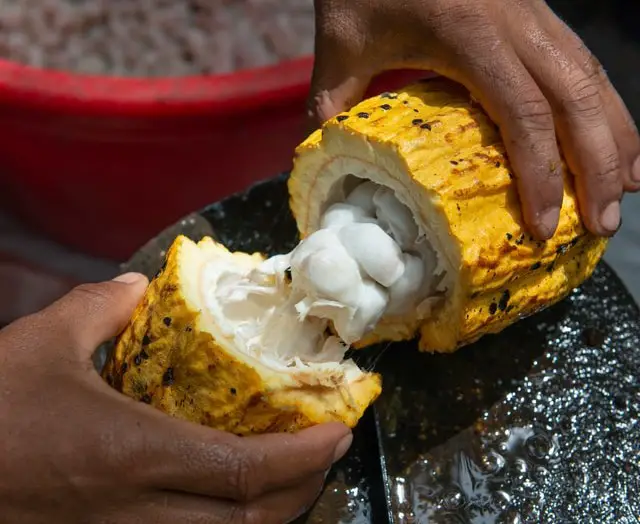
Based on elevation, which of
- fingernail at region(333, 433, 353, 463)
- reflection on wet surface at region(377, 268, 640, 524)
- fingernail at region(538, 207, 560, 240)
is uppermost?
fingernail at region(538, 207, 560, 240)

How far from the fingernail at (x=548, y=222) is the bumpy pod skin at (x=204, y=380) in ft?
0.92

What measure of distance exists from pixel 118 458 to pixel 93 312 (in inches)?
8.3

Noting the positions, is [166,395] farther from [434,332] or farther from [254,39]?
[254,39]

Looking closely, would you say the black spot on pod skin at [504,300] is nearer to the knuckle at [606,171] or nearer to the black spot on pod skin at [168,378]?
the knuckle at [606,171]

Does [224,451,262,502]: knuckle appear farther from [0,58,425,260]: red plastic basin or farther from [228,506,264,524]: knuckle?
[0,58,425,260]: red plastic basin

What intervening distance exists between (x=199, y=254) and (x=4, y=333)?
25 cm

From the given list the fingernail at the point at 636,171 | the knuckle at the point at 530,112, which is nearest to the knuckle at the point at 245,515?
the knuckle at the point at 530,112

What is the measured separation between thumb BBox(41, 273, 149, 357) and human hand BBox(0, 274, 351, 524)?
31mm

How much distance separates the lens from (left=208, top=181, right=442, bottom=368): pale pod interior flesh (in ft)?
2.93

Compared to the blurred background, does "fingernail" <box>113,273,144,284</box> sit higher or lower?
higher

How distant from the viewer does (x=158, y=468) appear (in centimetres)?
76

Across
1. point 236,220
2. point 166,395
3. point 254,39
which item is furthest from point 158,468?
point 254,39

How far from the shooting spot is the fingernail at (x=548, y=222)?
2.95ft

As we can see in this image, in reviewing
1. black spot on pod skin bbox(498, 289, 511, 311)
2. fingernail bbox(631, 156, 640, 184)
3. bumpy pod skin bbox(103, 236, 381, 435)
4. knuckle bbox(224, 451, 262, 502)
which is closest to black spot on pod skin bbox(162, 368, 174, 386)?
bumpy pod skin bbox(103, 236, 381, 435)
